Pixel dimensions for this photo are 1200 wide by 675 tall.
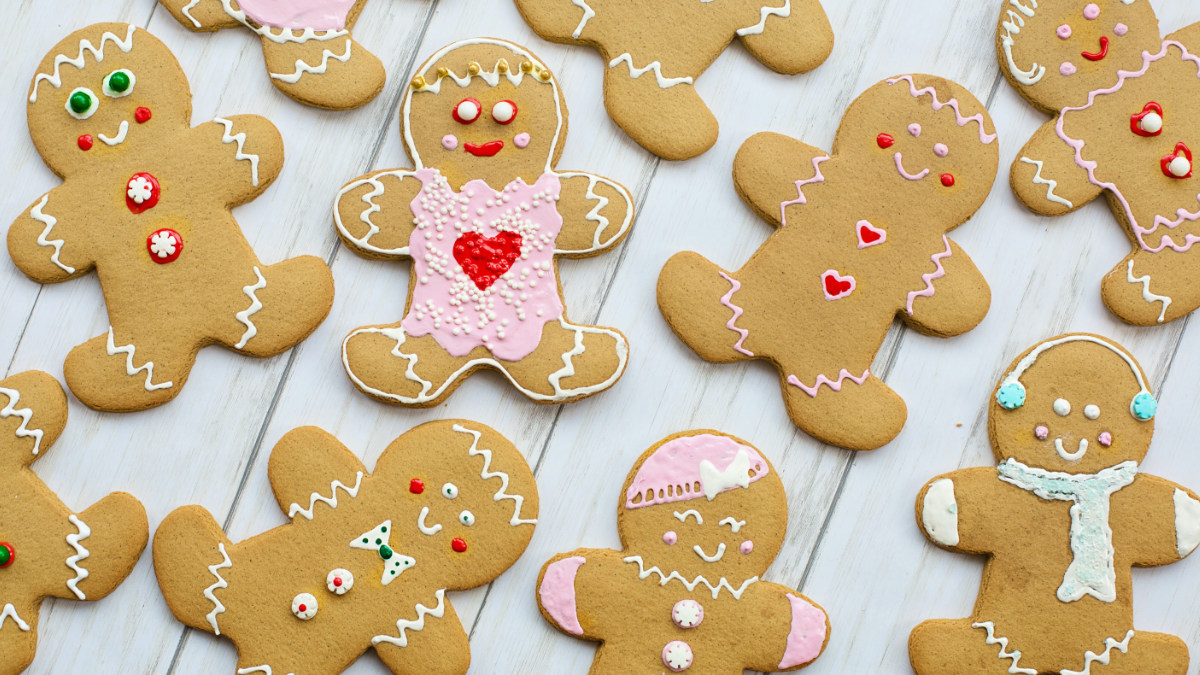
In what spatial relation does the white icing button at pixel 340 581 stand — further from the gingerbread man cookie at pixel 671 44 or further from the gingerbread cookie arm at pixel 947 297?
the gingerbread cookie arm at pixel 947 297

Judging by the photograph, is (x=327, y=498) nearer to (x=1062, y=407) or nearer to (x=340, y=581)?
(x=340, y=581)

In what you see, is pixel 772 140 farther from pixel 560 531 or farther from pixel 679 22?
pixel 560 531

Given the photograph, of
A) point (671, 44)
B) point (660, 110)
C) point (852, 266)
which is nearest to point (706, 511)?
point (852, 266)

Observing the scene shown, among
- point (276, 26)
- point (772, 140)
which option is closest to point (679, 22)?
point (772, 140)

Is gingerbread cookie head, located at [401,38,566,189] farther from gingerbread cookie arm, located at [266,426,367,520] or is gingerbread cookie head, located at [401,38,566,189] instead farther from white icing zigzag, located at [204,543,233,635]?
white icing zigzag, located at [204,543,233,635]

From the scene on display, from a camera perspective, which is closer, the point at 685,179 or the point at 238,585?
the point at 238,585

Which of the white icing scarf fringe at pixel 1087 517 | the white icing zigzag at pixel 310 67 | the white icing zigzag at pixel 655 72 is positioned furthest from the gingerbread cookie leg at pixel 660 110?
the white icing scarf fringe at pixel 1087 517
